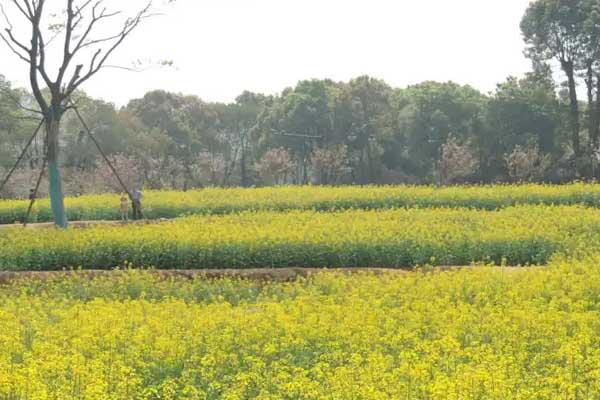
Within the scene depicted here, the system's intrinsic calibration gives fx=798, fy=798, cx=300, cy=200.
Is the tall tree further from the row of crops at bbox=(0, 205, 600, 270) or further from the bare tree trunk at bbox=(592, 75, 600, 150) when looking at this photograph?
the row of crops at bbox=(0, 205, 600, 270)

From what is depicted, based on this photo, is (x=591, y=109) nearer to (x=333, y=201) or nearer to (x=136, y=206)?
(x=333, y=201)

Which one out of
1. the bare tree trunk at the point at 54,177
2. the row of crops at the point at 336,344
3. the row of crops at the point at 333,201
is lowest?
the row of crops at the point at 336,344

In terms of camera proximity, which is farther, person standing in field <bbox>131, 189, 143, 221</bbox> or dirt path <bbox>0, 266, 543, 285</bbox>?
person standing in field <bbox>131, 189, 143, 221</bbox>

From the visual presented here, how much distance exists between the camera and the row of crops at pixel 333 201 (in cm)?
2625

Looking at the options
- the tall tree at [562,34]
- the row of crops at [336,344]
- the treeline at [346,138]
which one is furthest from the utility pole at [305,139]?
the row of crops at [336,344]

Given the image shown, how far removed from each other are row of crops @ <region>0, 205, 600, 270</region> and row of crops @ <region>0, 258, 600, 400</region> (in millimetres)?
3473

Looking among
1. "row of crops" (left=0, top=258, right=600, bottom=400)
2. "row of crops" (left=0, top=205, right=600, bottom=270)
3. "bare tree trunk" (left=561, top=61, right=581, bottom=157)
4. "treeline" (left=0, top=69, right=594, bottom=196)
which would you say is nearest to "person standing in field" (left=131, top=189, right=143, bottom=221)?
"row of crops" (left=0, top=205, right=600, bottom=270)

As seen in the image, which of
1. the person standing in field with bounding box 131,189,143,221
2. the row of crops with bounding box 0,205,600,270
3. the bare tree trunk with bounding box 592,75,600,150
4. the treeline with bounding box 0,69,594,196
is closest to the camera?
the row of crops with bounding box 0,205,600,270

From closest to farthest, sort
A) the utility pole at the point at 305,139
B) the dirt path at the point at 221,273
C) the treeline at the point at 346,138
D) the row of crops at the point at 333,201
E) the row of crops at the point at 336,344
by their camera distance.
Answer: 1. the row of crops at the point at 336,344
2. the dirt path at the point at 221,273
3. the row of crops at the point at 333,201
4. the treeline at the point at 346,138
5. the utility pole at the point at 305,139

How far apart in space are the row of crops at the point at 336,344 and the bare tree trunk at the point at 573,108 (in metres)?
34.3

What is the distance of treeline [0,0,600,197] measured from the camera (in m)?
45.2

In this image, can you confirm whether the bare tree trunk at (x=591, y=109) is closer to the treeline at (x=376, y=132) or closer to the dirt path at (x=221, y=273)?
the treeline at (x=376, y=132)

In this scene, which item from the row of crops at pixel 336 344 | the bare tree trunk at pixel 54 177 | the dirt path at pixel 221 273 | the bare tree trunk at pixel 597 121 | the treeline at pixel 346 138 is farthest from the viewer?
the treeline at pixel 346 138

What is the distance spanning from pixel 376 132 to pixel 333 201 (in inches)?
1006
